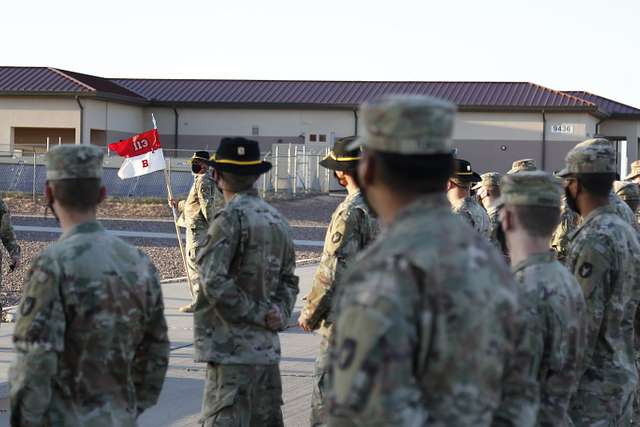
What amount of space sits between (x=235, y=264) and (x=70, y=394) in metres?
1.94

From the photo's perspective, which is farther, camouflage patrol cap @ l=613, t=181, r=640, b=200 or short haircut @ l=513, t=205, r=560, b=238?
camouflage patrol cap @ l=613, t=181, r=640, b=200

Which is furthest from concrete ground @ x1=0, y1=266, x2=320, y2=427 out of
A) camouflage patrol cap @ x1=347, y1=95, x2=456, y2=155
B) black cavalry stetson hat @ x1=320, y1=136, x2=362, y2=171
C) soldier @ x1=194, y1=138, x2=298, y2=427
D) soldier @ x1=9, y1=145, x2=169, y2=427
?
camouflage patrol cap @ x1=347, y1=95, x2=456, y2=155

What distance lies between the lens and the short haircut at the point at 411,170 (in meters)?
2.98

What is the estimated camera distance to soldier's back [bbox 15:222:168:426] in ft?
14.0

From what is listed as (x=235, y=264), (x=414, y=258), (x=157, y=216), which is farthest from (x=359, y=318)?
(x=157, y=216)

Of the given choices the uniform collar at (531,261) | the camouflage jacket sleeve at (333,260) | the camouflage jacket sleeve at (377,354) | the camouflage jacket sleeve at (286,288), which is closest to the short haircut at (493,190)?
the camouflage jacket sleeve at (333,260)

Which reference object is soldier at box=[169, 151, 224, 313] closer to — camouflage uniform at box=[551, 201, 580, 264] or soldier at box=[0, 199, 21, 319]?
soldier at box=[0, 199, 21, 319]

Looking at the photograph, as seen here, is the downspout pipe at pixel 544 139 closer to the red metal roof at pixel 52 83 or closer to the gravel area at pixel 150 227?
the gravel area at pixel 150 227

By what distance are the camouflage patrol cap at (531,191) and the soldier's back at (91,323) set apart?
58.7 inches

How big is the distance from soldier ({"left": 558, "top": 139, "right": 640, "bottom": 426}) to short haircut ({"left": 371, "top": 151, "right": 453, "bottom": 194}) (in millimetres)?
2685

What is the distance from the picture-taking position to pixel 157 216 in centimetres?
3362

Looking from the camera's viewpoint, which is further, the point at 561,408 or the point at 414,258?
the point at 561,408

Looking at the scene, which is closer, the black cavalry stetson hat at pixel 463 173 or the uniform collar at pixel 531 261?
the uniform collar at pixel 531 261

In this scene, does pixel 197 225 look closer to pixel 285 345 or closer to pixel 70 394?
pixel 285 345
